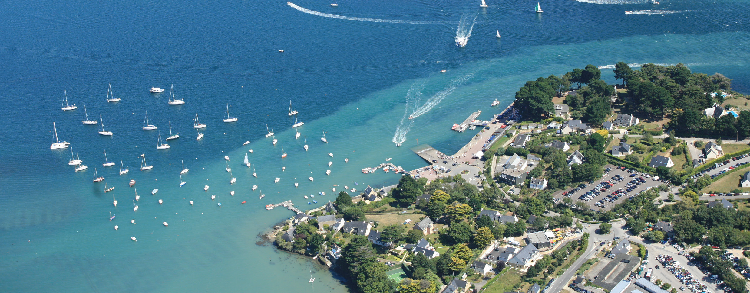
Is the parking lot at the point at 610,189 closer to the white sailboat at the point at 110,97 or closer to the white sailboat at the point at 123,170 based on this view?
the white sailboat at the point at 123,170

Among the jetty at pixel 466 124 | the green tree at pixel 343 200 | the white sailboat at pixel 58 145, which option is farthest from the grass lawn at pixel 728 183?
the white sailboat at pixel 58 145

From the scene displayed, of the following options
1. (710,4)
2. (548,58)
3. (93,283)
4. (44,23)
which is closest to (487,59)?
(548,58)

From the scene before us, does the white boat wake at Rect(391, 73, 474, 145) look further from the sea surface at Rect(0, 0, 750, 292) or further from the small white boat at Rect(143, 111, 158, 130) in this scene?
the small white boat at Rect(143, 111, 158, 130)

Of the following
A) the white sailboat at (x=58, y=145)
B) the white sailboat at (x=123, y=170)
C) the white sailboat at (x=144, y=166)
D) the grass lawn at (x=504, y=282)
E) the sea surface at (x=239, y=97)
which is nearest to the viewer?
the grass lawn at (x=504, y=282)

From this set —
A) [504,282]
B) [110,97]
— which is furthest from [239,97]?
[504,282]

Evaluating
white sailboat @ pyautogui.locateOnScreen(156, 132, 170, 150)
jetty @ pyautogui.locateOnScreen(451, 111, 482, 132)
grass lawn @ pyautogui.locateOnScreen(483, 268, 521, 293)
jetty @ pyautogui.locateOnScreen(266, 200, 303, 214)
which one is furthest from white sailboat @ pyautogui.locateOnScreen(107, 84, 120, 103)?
grass lawn @ pyautogui.locateOnScreen(483, 268, 521, 293)

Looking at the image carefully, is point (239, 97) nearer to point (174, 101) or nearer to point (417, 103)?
point (174, 101)
